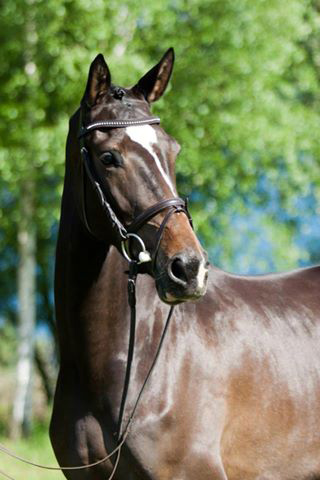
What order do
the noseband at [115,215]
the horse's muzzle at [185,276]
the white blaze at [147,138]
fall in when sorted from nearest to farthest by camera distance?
the horse's muzzle at [185,276] < the noseband at [115,215] < the white blaze at [147,138]

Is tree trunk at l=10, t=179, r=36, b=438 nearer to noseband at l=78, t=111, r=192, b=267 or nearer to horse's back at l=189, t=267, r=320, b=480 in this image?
horse's back at l=189, t=267, r=320, b=480

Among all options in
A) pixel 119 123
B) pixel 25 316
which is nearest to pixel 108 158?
pixel 119 123

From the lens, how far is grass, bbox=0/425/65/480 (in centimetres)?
800

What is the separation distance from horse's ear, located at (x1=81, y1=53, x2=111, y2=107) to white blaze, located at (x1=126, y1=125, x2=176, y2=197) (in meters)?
0.32

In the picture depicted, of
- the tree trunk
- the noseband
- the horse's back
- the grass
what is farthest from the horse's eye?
the tree trunk

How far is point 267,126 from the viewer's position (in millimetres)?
12266

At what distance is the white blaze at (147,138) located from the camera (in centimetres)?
351

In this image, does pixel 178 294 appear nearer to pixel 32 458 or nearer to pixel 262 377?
pixel 262 377

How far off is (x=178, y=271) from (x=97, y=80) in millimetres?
1104

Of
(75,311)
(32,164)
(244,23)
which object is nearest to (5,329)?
(32,164)

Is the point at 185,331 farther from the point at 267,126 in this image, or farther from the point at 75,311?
the point at 267,126

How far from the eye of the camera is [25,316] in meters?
12.8

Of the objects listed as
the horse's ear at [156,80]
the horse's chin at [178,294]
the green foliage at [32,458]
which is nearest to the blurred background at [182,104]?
the green foliage at [32,458]

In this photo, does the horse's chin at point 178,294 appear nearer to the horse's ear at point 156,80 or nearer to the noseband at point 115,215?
the noseband at point 115,215
